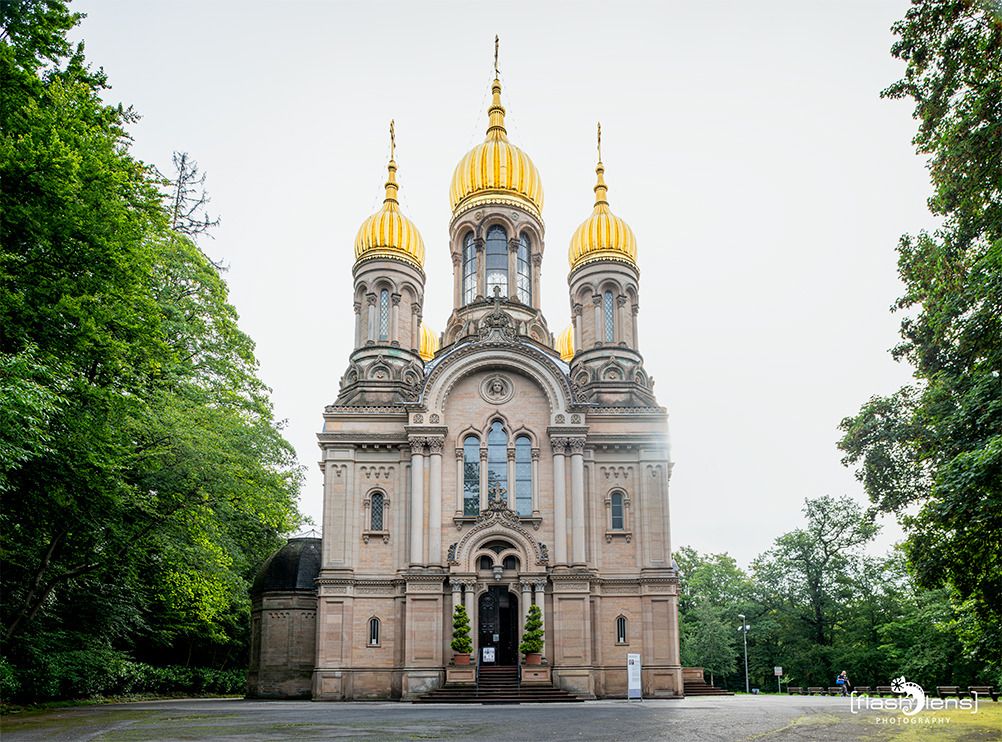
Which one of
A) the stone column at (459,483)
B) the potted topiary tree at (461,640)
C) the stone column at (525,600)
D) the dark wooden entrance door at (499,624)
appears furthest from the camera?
the stone column at (459,483)

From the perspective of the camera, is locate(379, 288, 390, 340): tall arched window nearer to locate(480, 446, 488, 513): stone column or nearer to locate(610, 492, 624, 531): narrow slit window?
locate(480, 446, 488, 513): stone column

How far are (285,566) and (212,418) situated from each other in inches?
494

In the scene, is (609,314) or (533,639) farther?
(609,314)

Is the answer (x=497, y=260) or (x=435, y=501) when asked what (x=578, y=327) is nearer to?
(x=497, y=260)

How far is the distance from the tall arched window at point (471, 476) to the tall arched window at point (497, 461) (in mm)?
416

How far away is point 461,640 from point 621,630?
620 centimetres

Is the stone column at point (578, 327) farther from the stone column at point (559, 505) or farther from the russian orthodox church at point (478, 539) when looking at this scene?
the stone column at point (559, 505)

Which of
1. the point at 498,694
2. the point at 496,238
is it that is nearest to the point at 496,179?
the point at 496,238

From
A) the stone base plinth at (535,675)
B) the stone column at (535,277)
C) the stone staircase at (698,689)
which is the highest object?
the stone column at (535,277)

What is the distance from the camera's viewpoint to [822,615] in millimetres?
53219

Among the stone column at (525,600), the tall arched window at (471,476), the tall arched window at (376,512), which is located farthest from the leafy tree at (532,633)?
the tall arched window at (376,512)

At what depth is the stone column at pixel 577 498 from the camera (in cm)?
3378

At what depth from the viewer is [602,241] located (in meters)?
43.7

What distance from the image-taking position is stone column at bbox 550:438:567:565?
111 ft
